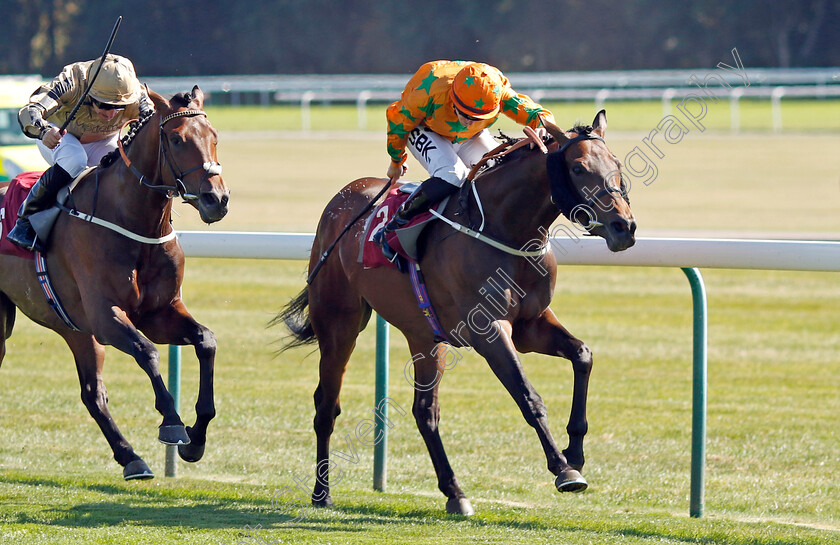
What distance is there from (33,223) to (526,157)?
2144 mm

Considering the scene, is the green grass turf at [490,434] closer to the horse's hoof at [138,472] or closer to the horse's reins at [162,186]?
the horse's hoof at [138,472]

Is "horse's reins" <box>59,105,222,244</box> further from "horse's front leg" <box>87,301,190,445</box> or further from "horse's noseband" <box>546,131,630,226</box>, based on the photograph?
"horse's noseband" <box>546,131,630,226</box>

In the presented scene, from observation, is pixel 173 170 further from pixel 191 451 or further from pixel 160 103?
pixel 191 451

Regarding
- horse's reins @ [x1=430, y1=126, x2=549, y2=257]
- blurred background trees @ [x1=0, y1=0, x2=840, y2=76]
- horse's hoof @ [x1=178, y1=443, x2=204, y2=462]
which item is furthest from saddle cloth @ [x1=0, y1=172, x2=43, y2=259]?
blurred background trees @ [x1=0, y1=0, x2=840, y2=76]

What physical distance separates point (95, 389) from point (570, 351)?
2185 mm

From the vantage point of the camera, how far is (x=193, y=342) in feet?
16.5

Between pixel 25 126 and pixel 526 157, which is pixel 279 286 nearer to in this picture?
pixel 25 126

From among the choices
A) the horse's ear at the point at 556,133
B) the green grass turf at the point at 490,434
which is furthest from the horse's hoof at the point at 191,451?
the horse's ear at the point at 556,133

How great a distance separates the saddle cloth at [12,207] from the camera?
215 inches

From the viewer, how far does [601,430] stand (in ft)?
21.9

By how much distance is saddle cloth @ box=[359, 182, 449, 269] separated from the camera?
495 cm

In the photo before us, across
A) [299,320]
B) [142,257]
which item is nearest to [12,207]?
[142,257]

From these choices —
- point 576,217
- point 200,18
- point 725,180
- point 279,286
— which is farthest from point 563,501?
point 200,18

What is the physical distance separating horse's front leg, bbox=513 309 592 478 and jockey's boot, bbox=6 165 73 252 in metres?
2.08
